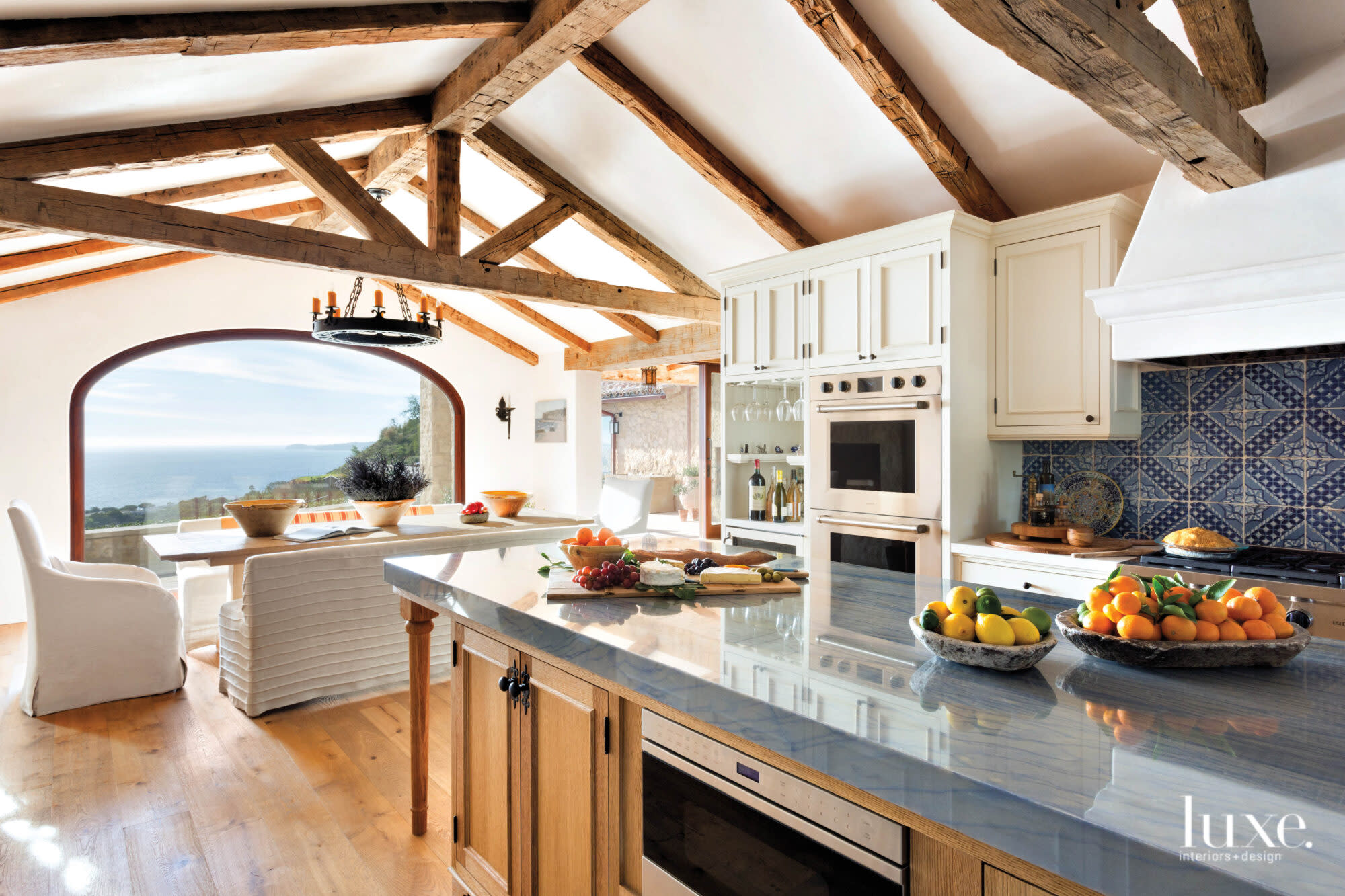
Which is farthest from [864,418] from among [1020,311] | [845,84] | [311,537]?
[311,537]

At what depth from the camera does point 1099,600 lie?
1.20 m

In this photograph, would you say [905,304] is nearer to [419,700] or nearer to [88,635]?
[419,700]

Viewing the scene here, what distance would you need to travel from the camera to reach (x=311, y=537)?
12.8 feet

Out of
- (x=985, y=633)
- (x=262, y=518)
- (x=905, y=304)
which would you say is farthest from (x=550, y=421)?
(x=985, y=633)

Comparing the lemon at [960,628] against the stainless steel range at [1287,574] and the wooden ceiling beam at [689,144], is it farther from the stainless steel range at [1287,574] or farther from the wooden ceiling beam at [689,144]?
the wooden ceiling beam at [689,144]

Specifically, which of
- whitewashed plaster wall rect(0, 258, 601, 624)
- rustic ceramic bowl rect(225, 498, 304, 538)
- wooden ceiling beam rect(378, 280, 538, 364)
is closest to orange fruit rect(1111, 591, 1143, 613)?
rustic ceramic bowl rect(225, 498, 304, 538)

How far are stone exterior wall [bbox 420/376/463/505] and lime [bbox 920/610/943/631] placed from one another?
7769 mm

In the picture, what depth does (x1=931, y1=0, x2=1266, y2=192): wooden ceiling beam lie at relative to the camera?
1390 mm

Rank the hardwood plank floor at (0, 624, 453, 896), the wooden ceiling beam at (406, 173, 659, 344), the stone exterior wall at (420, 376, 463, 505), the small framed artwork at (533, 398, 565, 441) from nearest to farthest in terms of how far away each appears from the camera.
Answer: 1. the hardwood plank floor at (0, 624, 453, 896)
2. the wooden ceiling beam at (406, 173, 659, 344)
3. the small framed artwork at (533, 398, 565, 441)
4. the stone exterior wall at (420, 376, 463, 505)

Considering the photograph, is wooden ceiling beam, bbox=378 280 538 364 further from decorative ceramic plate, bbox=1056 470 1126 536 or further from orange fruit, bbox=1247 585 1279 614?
orange fruit, bbox=1247 585 1279 614

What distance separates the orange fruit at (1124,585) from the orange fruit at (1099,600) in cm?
1

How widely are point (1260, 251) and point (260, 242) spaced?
3942 mm

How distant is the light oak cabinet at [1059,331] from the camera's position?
2900 mm

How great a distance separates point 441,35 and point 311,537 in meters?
2.50
